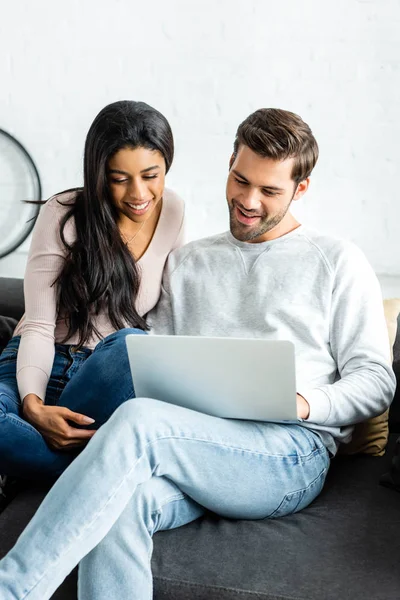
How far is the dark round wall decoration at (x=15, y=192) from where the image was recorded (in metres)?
3.21

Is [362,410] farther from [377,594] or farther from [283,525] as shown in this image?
[377,594]

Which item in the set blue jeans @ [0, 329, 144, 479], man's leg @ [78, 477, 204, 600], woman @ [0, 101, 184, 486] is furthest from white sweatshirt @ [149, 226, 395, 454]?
man's leg @ [78, 477, 204, 600]

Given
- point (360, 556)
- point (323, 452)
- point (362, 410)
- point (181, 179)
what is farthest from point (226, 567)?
point (181, 179)

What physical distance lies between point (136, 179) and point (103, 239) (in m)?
0.17

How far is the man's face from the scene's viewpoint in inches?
69.7

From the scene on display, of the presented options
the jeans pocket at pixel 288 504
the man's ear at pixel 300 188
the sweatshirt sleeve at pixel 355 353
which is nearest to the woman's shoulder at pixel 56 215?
the man's ear at pixel 300 188

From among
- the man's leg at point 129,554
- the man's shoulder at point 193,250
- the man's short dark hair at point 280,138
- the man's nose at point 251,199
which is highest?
the man's short dark hair at point 280,138

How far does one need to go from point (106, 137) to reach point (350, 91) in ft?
4.16

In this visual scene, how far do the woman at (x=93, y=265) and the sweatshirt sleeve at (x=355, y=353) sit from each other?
45 centimetres

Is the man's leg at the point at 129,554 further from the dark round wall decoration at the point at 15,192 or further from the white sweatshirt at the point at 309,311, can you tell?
the dark round wall decoration at the point at 15,192

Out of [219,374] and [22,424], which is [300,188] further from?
[22,424]

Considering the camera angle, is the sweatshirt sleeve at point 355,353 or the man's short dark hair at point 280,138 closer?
the sweatshirt sleeve at point 355,353

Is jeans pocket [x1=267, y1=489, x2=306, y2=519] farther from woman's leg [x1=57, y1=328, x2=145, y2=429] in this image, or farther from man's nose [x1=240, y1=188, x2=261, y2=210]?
man's nose [x1=240, y1=188, x2=261, y2=210]

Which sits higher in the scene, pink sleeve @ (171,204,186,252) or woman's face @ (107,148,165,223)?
woman's face @ (107,148,165,223)
